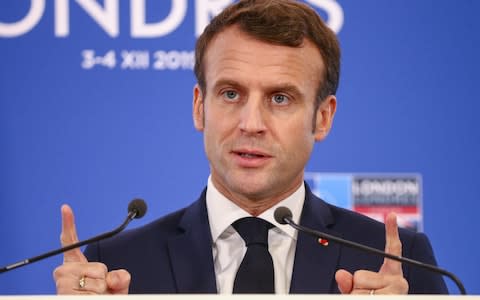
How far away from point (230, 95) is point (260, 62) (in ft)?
0.45

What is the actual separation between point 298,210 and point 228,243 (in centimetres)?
26

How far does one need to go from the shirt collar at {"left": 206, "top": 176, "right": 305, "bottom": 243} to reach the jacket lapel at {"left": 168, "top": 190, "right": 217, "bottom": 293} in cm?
2

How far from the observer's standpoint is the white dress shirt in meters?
2.48

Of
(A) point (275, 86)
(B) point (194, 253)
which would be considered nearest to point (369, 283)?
(B) point (194, 253)

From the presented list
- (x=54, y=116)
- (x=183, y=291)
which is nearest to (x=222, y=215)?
(x=183, y=291)

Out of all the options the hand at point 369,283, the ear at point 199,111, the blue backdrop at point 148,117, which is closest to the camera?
the hand at point 369,283

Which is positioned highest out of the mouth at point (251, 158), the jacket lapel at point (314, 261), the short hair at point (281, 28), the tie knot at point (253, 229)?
the short hair at point (281, 28)

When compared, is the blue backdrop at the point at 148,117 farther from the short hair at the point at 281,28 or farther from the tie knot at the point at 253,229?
the tie knot at the point at 253,229

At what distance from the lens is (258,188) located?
2527 millimetres

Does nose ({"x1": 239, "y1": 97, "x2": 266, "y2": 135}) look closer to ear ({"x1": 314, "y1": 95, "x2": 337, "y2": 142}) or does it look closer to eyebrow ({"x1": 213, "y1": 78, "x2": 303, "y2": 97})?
eyebrow ({"x1": 213, "y1": 78, "x2": 303, "y2": 97})

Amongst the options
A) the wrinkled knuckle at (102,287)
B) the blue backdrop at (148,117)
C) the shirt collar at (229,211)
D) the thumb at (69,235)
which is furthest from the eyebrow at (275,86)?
the blue backdrop at (148,117)

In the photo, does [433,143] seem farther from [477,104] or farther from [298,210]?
[298,210]

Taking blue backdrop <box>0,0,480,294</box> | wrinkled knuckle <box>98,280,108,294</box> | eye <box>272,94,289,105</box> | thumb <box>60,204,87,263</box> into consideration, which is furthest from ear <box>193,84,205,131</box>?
blue backdrop <box>0,0,480,294</box>

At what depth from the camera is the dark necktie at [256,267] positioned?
2.41 m
